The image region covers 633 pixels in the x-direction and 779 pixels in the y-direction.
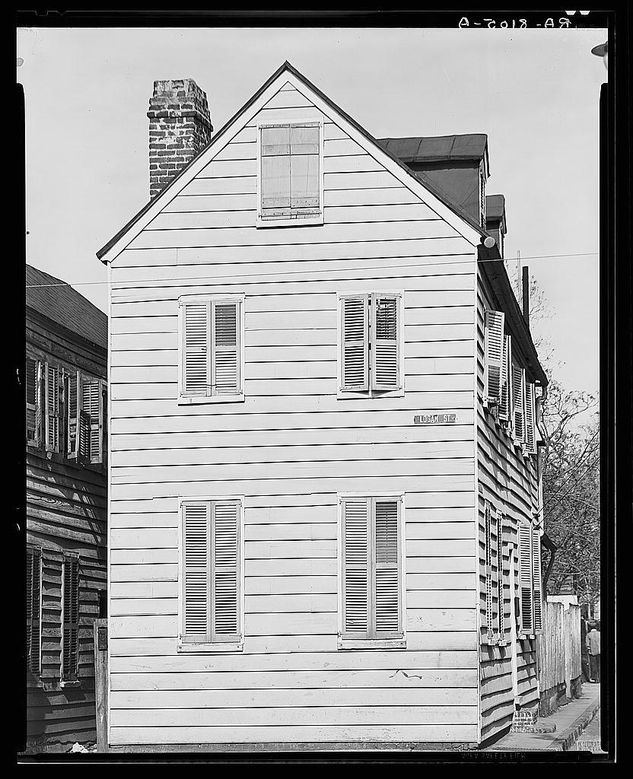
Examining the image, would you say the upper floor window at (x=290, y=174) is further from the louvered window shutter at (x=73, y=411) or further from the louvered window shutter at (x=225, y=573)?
the louvered window shutter at (x=225, y=573)

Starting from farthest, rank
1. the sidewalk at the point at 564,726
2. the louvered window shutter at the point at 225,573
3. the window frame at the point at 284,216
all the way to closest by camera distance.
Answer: the window frame at the point at 284,216 → the louvered window shutter at the point at 225,573 → the sidewalk at the point at 564,726

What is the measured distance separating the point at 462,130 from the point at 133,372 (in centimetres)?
146

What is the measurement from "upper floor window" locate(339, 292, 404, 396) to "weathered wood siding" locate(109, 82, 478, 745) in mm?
39

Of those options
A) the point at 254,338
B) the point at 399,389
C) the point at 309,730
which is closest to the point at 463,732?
the point at 309,730

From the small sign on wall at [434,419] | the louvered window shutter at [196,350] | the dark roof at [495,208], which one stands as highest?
the dark roof at [495,208]

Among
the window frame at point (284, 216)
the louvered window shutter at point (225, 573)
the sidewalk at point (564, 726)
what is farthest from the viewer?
the window frame at point (284, 216)

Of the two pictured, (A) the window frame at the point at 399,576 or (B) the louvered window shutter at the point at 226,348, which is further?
(B) the louvered window shutter at the point at 226,348

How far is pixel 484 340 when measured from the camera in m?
5.16

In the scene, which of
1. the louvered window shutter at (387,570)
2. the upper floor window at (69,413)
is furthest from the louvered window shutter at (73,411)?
the louvered window shutter at (387,570)

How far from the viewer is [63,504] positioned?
512cm

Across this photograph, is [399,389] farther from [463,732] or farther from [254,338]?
[463,732]

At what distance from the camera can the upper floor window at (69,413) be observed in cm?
514

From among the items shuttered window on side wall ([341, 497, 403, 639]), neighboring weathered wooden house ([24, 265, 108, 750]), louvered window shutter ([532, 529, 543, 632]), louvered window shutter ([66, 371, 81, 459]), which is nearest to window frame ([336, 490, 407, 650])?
shuttered window on side wall ([341, 497, 403, 639])

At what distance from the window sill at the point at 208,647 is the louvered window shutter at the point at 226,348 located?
89 cm
